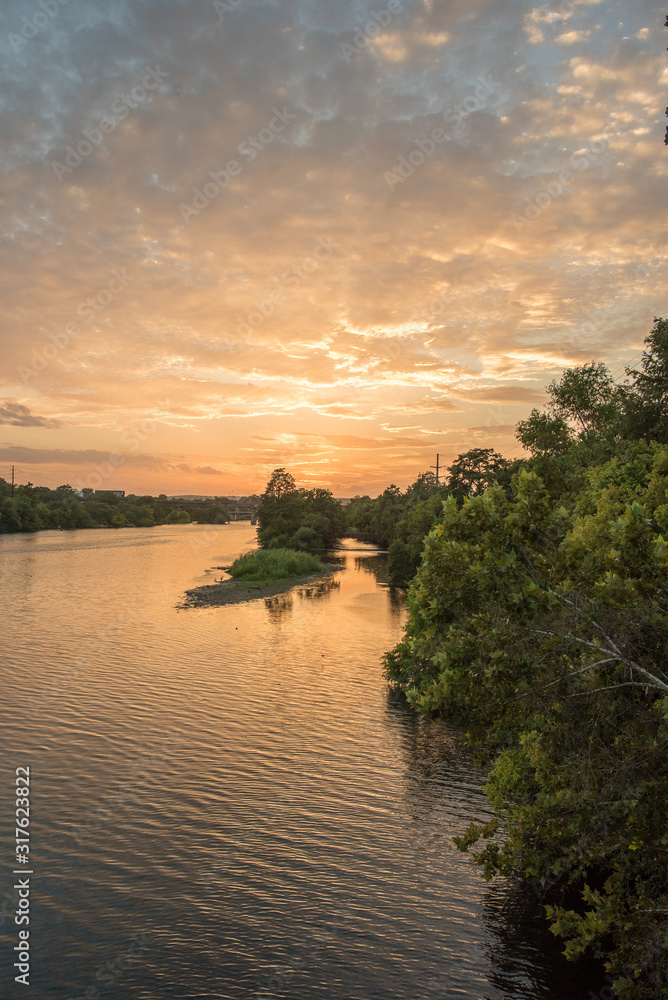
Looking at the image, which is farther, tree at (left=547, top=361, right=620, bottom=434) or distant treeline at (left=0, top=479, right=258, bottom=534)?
distant treeline at (left=0, top=479, right=258, bottom=534)

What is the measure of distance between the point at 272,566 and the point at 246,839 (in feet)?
213

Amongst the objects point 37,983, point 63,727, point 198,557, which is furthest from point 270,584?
point 37,983

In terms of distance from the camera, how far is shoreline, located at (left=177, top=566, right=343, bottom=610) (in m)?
60.5

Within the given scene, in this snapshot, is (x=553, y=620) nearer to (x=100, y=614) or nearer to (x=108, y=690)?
(x=108, y=690)

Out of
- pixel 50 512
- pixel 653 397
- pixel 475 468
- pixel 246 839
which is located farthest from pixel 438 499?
pixel 50 512

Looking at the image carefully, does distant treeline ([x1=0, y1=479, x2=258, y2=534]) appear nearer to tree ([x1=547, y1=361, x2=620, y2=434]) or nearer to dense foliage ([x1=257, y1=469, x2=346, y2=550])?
dense foliage ([x1=257, y1=469, x2=346, y2=550])

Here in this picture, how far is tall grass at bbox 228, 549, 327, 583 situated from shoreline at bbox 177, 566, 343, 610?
1.38 meters

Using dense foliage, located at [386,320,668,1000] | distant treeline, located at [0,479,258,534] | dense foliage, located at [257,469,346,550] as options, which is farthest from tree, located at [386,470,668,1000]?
distant treeline, located at [0,479,258,534]

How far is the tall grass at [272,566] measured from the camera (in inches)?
3211

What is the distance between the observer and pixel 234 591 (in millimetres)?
68562

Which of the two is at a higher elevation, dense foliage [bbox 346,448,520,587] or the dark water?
dense foliage [bbox 346,448,520,587]

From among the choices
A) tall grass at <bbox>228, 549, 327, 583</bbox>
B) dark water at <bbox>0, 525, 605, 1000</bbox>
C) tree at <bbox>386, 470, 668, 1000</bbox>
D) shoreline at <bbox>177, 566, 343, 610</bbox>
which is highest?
tree at <bbox>386, 470, 668, 1000</bbox>

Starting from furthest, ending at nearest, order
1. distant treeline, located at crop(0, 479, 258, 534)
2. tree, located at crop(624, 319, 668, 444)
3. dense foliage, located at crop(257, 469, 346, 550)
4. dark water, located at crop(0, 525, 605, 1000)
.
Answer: distant treeline, located at crop(0, 479, 258, 534), dense foliage, located at crop(257, 469, 346, 550), tree, located at crop(624, 319, 668, 444), dark water, located at crop(0, 525, 605, 1000)

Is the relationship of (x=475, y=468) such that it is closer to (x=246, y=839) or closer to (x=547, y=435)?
(x=547, y=435)
